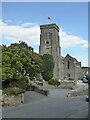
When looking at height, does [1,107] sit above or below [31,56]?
below

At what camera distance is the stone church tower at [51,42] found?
90062 mm

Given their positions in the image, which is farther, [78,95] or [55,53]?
[55,53]

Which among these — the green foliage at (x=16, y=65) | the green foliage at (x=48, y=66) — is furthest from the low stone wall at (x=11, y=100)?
the green foliage at (x=48, y=66)

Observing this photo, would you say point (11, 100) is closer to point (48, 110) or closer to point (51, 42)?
point (48, 110)

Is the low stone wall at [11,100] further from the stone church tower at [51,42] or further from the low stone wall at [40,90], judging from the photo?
the stone church tower at [51,42]

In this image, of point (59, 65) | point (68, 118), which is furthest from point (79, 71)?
point (68, 118)

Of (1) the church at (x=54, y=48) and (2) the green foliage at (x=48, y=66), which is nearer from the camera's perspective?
(2) the green foliage at (x=48, y=66)

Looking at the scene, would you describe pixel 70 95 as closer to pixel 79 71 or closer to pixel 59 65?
pixel 59 65

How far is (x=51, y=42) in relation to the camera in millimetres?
92562

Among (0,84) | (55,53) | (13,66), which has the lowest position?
(0,84)

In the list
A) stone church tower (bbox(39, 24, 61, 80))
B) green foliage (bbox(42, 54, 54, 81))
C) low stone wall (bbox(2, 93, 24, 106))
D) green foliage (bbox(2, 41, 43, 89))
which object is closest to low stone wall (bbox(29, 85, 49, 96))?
green foliage (bbox(2, 41, 43, 89))

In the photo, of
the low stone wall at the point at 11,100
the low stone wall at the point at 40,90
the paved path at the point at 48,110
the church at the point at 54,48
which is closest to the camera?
the paved path at the point at 48,110

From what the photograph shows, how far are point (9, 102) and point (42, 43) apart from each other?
2830 inches

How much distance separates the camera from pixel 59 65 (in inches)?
3585
